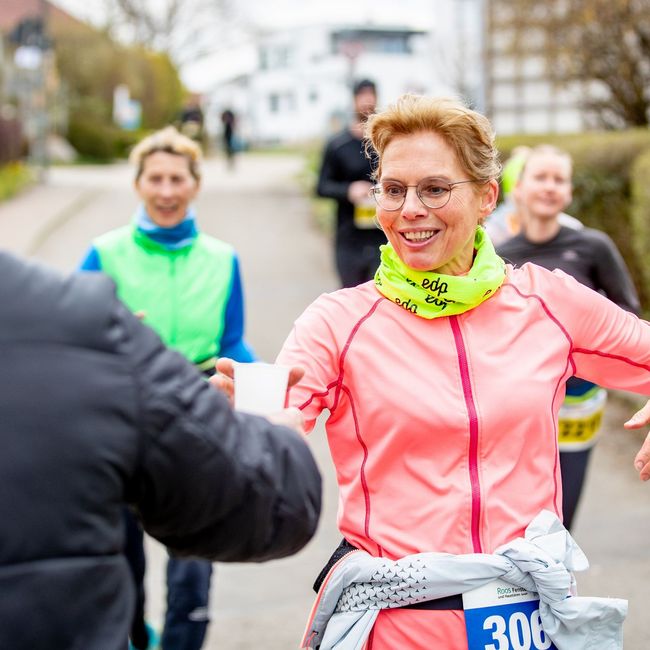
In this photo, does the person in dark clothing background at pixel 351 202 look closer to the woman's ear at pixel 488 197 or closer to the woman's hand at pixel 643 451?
the woman's ear at pixel 488 197

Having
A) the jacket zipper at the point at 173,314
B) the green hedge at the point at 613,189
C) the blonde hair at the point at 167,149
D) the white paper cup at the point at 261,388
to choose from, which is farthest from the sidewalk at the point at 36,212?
the white paper cup at the point at 261,388

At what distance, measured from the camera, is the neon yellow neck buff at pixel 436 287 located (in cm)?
265

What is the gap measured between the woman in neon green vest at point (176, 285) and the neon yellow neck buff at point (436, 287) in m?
1.87

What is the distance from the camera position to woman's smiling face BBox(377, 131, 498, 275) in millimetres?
2715

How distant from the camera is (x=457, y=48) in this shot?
936 inches

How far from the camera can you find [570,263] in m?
4.83

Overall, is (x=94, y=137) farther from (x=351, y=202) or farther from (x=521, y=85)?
(x=351, y=202)

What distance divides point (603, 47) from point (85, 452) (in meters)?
12.6

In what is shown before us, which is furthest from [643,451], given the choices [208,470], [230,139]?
[230,139]

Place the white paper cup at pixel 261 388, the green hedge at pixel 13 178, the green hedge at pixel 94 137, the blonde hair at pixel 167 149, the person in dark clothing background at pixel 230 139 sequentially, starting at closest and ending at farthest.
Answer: the white paper cup at pixel 261 388, the blonde hair at pixel 167 149, the green hedge at pixel 13 178, the person in dark clothing background at pixel 230 139, the green hedge at pixel 94 137

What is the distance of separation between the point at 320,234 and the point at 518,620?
16538 mm

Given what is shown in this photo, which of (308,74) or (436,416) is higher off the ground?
(308,74)

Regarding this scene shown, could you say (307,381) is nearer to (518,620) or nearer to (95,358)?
(518,620)

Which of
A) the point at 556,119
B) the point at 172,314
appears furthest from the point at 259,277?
the point at 172,314
